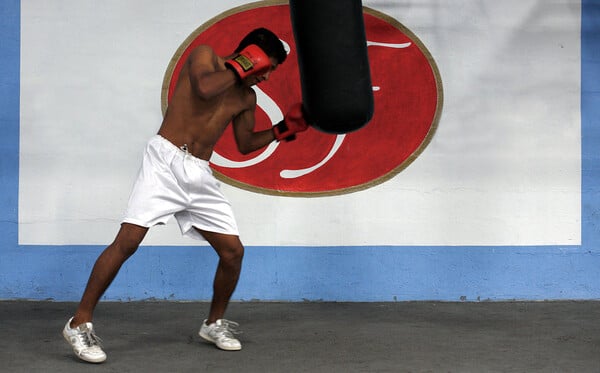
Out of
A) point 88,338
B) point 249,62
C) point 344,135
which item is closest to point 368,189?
point 344,135

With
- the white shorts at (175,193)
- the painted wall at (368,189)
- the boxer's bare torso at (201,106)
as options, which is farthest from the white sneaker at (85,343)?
the painted wall at (368,189)

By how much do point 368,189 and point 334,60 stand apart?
174 centimetres

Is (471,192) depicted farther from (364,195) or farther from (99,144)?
(99,144)

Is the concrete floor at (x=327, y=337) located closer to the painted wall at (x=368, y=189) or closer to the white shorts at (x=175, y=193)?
the painted wall at (x=368, y=189)

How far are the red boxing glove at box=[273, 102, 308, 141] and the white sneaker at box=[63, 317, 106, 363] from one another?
4.02 ft

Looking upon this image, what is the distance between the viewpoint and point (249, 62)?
3830mm

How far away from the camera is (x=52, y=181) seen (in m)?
5.45

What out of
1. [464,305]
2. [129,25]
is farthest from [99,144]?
[464,305]

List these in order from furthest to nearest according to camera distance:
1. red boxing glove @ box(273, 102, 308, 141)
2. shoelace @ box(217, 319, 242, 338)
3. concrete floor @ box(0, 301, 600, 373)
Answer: shoelace @ box(217, 319, 242, 338)
red boxing glove @ box(273, 102, 308, 141)
concrete floor @ box(0, 301, 600, 373)

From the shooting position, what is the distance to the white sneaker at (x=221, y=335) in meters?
4.14

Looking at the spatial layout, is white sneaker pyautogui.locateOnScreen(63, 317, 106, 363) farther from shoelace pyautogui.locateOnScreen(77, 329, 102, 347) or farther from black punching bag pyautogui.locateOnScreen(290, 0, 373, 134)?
black punching bag pyautogui.locateOnScreen(290, 0, 373, 134)

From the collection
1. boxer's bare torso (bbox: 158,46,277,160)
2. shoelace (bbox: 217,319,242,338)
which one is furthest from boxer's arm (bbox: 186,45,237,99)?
shoelace (bbox: 217,319,242,338)

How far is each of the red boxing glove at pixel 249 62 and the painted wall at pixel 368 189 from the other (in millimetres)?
1661

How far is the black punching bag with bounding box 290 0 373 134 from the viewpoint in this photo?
3873 mm
